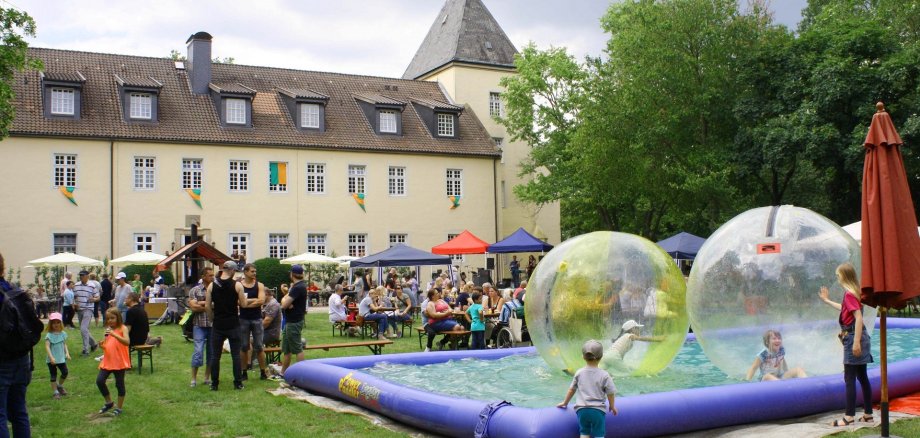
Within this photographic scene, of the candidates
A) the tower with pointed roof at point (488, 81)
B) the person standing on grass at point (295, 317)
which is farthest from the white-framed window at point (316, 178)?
the person standing on grass at point (295, 317)

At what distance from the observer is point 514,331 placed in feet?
55.2

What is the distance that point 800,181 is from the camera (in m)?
44.6

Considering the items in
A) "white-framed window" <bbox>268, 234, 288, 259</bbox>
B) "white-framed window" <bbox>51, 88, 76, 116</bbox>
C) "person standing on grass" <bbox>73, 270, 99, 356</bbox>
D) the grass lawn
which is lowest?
the grass lawn

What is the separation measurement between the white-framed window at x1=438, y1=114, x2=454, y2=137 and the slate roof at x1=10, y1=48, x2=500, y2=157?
0.39 m

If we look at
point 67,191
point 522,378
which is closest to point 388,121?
point 67,191

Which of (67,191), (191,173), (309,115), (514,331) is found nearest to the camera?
(514,331)

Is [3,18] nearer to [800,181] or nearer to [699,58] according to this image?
[699,58]

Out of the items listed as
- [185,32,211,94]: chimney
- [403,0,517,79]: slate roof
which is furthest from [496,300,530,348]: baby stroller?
[403,0,517,79]: slate roof

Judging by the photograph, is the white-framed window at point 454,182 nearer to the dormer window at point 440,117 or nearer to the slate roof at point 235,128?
the slate roof at point 235,128

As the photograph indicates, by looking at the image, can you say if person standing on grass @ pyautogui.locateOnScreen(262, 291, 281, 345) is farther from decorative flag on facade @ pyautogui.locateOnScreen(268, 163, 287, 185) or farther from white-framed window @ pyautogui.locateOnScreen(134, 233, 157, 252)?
decorative flag on facade @ pyautogui.locateOnScreen(268, 163, 287, 185)

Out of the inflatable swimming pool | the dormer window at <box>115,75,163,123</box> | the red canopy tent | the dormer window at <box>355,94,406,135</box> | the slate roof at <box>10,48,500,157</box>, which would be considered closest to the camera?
the inflatable swimming pool

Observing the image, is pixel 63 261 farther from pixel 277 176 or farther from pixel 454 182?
pixel 454 182

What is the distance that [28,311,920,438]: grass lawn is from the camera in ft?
32.7

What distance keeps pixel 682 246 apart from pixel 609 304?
16810 millimetres
